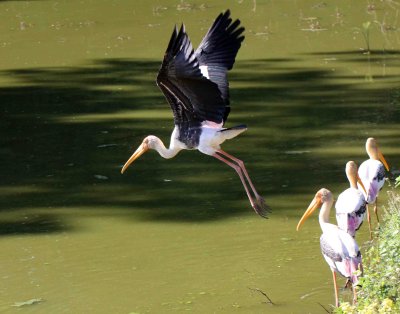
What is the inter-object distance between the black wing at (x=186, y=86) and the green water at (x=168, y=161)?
938 mm

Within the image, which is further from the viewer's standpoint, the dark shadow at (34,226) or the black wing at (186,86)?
the dark shadow at (34,226)

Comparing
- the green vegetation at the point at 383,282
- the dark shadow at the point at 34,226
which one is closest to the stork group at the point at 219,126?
the green vegetation at the point at 383,282

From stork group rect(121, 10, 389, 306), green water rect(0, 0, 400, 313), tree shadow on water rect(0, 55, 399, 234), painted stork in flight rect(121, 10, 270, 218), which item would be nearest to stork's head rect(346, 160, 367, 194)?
stork group rect(121, 10, 389, 306)

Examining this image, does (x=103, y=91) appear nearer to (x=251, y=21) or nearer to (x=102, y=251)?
(x=251, y=21)

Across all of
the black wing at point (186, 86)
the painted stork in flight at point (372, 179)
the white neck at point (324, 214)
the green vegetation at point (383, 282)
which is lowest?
the painted stork in flight at point (372, 179)

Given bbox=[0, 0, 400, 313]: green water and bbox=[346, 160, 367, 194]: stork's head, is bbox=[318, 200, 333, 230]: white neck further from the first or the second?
bbox=[346, 160, 367, 194]: stork's head

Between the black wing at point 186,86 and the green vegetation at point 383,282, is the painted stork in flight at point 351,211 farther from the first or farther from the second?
the green vegetation at point 383,282

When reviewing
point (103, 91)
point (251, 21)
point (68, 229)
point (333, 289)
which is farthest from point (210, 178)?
point (251, 21)

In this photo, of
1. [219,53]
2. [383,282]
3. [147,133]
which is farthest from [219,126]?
[147,133]

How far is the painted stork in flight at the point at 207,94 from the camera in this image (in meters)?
7.35

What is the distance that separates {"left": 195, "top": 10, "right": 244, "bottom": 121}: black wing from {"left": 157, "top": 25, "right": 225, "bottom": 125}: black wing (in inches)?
10.0

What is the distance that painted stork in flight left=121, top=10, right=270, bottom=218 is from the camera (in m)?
7.35

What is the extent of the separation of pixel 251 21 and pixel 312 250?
26.6ft

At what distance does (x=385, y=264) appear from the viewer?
19.0 feet
